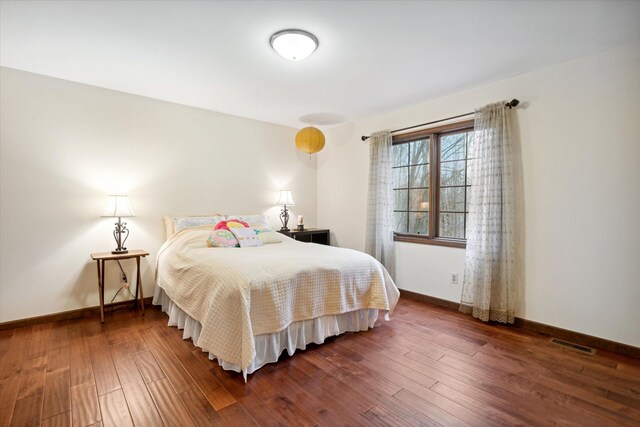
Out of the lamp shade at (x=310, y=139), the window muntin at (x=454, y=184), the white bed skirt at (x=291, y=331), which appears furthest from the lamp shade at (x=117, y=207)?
the window muntin at (x=454, y=184)

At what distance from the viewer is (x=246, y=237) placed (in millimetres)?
3402

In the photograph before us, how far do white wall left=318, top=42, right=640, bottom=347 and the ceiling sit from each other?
0.61 ft

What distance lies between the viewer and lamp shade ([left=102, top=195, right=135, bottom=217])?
310 cm

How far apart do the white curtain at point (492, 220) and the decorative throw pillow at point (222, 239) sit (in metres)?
2.49

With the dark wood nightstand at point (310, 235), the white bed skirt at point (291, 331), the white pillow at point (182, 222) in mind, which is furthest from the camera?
the dark wood nightstand at point (310, 235)

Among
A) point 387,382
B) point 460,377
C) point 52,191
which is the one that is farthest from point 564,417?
point 52,191

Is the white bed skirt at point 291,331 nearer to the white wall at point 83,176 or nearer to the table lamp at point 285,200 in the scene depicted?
the white wall at point 83,176

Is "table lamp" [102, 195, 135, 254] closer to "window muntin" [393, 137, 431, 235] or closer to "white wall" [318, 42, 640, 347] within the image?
"window muntin" [393, 137, 431, 235]

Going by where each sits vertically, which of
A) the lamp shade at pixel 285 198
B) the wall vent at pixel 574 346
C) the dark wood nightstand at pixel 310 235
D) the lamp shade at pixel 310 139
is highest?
the lamp shade at pixel 310 139

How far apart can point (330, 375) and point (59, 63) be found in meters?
3.44

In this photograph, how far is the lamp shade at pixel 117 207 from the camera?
3.10 m

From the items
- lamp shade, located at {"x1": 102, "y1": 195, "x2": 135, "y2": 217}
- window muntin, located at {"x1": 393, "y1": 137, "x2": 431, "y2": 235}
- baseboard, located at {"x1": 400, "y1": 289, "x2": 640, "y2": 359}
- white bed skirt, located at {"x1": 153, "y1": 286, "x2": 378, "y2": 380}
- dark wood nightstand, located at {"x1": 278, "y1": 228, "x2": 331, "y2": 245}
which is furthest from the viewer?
dark wood nightstand, located at {"x1": 278, "y1": 228, "x2": 331, "y2": 245}

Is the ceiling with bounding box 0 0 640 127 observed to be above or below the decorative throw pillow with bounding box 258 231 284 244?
above

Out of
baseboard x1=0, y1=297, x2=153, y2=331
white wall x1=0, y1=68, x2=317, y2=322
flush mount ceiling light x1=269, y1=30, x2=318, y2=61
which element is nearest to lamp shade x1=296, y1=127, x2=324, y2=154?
white wall x1=0, y1=68, x2=317, y2=322
